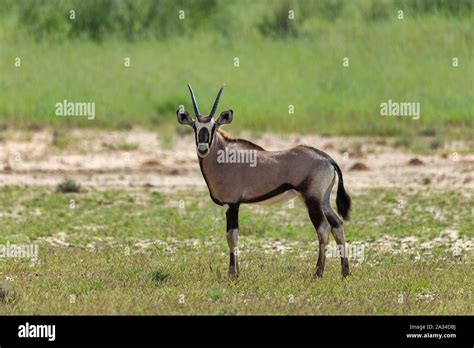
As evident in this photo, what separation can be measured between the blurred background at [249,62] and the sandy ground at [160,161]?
3.98ft

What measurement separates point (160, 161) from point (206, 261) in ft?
29.8

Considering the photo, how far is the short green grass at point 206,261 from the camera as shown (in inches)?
477

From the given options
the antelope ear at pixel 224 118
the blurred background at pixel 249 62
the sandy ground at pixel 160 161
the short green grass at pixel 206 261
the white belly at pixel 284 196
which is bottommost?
the short green grass at pixel 206 261

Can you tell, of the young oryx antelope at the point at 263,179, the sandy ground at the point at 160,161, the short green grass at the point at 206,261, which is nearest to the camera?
the short green grass at the point at 206,261

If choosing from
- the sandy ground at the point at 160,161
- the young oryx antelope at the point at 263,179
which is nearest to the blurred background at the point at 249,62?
the sandy ground at the point at 160,161

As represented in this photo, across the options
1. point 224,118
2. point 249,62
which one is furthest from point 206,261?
point 249,62

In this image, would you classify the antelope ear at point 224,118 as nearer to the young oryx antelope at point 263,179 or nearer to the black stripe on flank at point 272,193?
the young oryx antelope at point 263,179

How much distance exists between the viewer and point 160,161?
2341cm

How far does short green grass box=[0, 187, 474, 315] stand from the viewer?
12125mm
